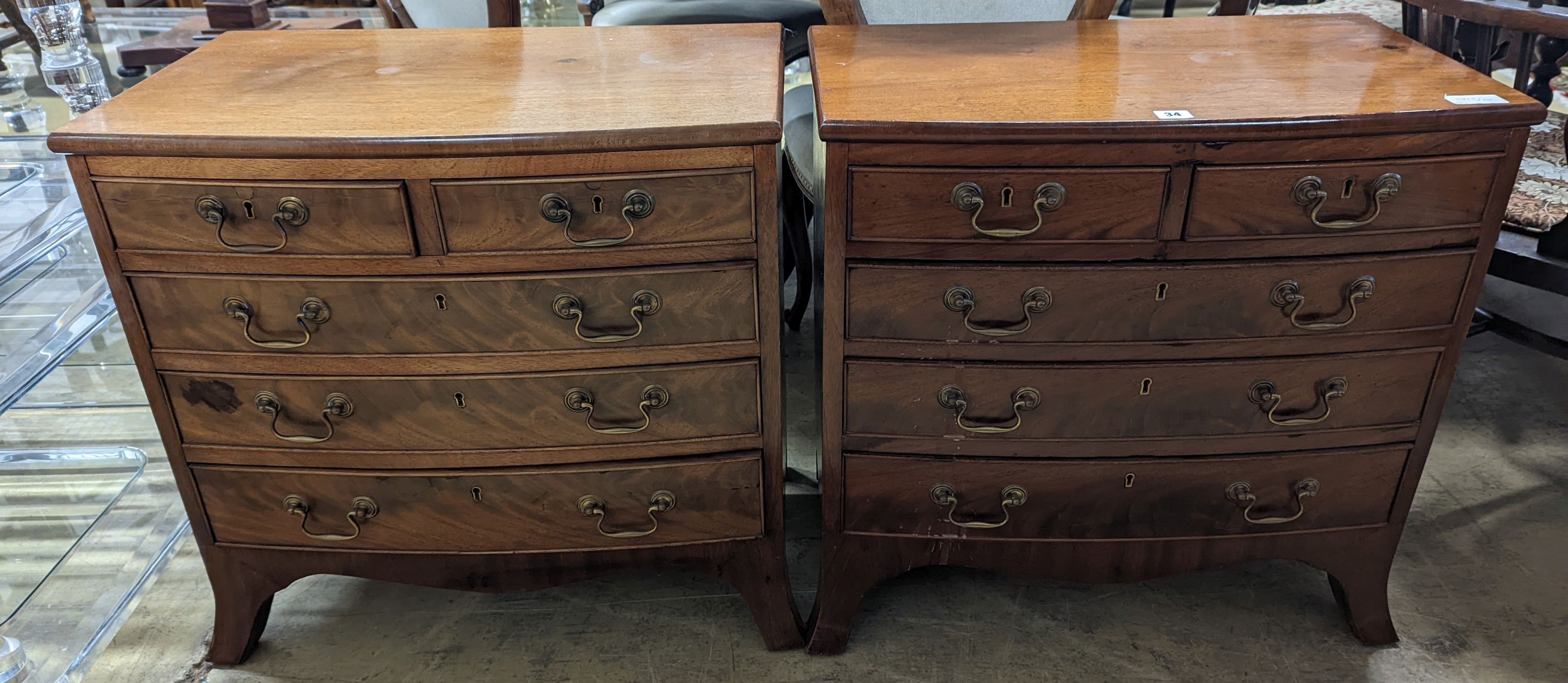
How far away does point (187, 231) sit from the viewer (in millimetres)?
1256

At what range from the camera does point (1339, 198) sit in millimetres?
1264

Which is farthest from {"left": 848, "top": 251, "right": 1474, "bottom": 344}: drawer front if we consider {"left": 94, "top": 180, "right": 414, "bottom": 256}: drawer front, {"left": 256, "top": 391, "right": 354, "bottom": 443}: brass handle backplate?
{"left": 256, "top": 391, "right": 354, "bottom": 443}: brass handle backplate

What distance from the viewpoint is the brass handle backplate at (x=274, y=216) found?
1230mm

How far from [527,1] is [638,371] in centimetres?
287

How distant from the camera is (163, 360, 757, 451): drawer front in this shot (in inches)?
54.1

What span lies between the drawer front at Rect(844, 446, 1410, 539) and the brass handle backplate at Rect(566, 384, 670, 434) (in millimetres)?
275

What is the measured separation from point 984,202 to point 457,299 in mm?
640

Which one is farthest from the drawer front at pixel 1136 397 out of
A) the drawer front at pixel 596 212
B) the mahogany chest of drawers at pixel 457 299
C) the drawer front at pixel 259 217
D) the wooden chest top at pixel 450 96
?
the drawer front at pixel 259 217

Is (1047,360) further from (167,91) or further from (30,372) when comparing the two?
(30,372)

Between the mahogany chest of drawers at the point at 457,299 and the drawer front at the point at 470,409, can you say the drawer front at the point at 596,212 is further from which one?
the drawer front at the point at 470,409

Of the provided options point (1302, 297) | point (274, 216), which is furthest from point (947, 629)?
point (274, 216)

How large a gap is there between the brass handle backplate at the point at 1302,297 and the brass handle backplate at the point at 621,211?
77 cm

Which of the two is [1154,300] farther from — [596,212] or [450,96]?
[450,96]

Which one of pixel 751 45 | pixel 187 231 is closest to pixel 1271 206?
pixel 751 45
